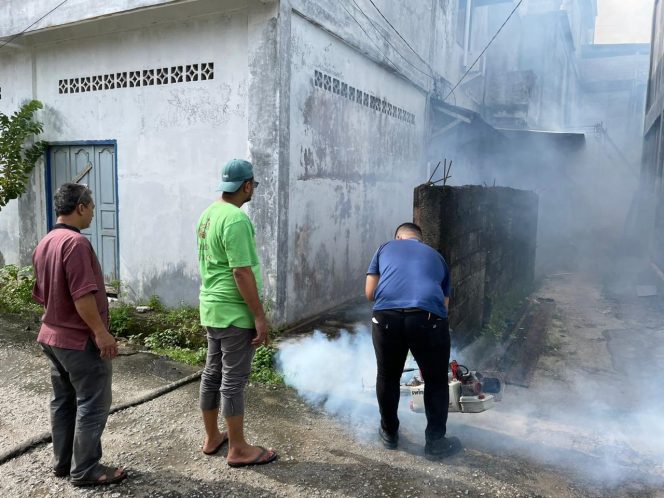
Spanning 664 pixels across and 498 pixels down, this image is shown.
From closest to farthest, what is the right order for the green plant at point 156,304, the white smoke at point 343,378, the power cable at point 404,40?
1. the white smoke at point 343,378
2. the green plant at point 156,304
3. the power cable at point 404,40

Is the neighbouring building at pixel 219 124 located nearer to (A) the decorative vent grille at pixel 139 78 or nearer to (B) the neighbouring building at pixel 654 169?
(A) the decorative vent grille at pixel 139 78

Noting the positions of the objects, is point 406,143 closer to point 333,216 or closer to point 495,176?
point 333,216

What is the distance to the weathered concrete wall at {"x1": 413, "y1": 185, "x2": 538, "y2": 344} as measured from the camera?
15.9 ft

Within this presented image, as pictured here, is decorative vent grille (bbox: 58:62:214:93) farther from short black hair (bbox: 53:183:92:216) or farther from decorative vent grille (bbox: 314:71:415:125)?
short black hair (bbox: 53:183:92:216)

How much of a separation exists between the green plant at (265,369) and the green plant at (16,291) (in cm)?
403

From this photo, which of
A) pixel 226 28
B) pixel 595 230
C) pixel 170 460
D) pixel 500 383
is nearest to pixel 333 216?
pixel 226 28

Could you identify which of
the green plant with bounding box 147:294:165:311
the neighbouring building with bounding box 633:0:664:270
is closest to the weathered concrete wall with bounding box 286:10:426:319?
the green plant with bounding box 147:294:165:311

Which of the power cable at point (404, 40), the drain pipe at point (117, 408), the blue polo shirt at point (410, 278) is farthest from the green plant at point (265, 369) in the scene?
the power cable at point (404, 40)

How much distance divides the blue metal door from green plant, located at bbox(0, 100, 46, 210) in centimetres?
47

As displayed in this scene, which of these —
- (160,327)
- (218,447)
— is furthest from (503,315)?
(218,447)

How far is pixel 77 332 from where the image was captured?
2.99 metres

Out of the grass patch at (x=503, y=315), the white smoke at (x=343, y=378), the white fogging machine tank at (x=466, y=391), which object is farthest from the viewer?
the grass patch at (x=503, y=315)

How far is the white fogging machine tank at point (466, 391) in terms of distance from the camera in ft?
12.5

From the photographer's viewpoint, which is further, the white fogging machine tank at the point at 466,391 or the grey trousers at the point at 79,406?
the white fogging machine tank at the point at 466,391
